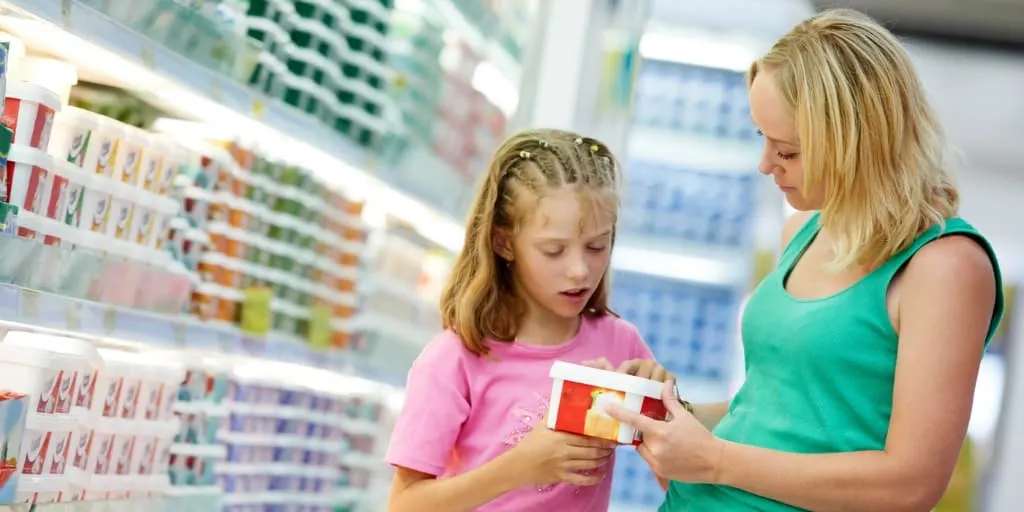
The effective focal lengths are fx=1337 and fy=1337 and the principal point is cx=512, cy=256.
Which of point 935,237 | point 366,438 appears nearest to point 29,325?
point 935,237

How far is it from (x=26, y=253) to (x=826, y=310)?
980 mm

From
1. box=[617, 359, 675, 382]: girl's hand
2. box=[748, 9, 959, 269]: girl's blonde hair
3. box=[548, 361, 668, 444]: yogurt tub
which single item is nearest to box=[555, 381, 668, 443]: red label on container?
box=[548, 361, 668, 444]: yogurt tub

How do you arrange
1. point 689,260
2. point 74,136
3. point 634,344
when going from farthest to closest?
1. point 689,260
2. point 634,344
3. point 74,136

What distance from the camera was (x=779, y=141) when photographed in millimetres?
1644

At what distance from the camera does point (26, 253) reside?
1.66 m

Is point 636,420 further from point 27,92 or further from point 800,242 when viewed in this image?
point 27,92

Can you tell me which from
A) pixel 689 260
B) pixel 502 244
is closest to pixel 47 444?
pixel 502 244

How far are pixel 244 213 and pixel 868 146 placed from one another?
1430 millimetres

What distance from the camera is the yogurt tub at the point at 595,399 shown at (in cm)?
161

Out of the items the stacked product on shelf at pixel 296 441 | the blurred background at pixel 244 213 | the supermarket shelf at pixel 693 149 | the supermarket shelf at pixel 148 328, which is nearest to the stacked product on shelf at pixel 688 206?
the supermarket shelf at pixel 693 149

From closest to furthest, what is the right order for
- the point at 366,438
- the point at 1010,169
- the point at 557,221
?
the point at 557,221
the point at 366,438
the point at 1010,169

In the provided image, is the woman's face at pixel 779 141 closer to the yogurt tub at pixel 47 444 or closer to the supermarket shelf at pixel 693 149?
the yogurt tub at pixel 47 444

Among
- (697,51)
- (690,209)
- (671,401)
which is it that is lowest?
(671,401)

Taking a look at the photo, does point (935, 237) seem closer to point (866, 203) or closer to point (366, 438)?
point (866, 203)
